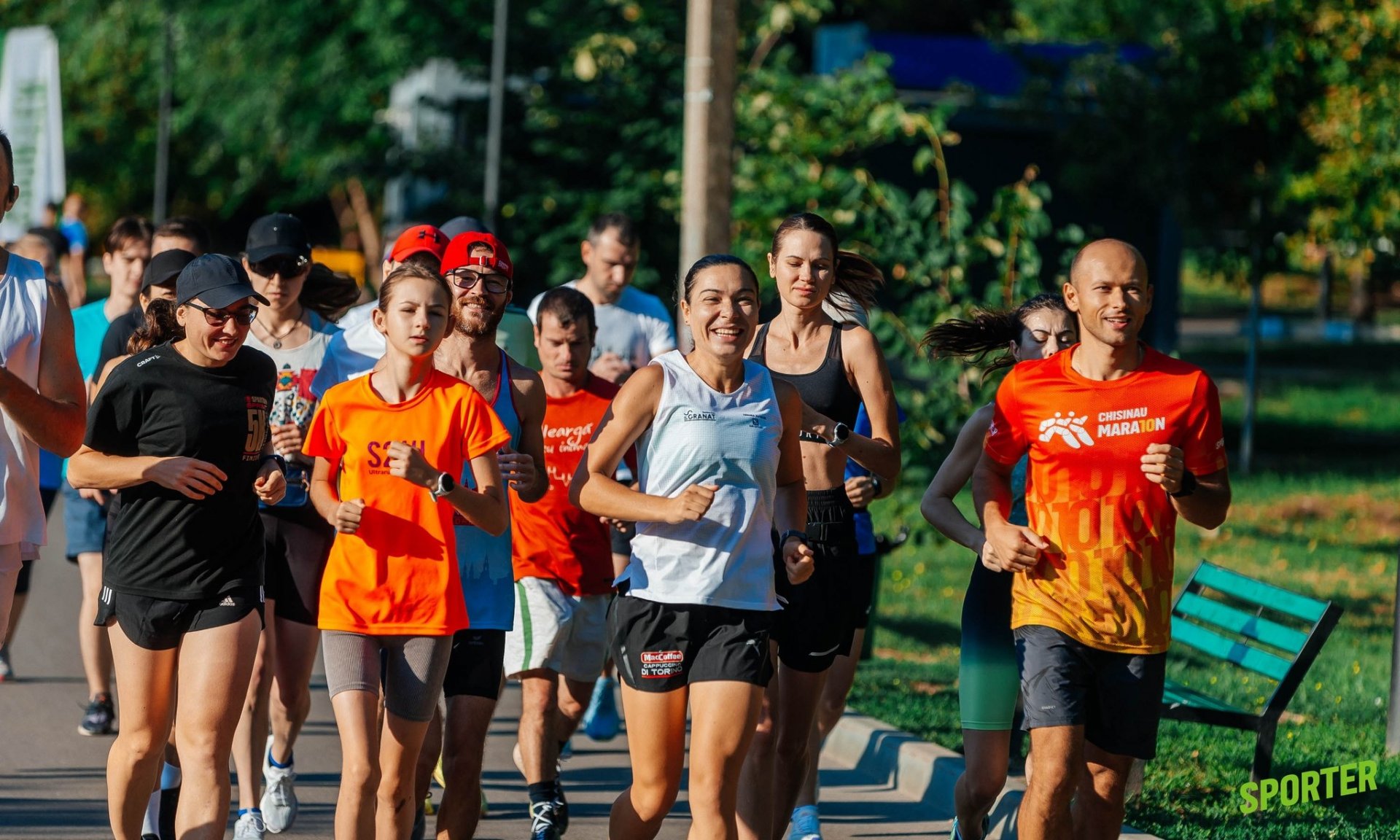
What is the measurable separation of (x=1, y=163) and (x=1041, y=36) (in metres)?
52.9

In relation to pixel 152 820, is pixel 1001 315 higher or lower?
higher

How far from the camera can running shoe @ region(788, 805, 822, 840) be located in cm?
660

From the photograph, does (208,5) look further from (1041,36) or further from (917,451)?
(1041,36)

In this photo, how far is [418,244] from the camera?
6574 millimetres

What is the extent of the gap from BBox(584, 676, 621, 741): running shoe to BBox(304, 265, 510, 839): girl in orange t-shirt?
3.44 m

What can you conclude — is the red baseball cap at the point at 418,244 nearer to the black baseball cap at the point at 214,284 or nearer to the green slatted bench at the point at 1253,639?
the black baseball cap at the point at 214,284

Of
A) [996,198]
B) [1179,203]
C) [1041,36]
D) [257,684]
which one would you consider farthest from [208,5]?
[1041,36]

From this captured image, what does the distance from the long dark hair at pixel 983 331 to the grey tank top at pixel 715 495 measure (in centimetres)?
129

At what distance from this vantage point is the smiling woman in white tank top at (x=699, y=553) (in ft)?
16.5

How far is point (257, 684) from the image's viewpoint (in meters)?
6.50

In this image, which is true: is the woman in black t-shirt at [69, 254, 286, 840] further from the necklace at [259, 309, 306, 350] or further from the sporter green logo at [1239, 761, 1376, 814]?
the sporter green logo at [1239, 761, 1376, 814]

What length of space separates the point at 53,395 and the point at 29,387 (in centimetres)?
20

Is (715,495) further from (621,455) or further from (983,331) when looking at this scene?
(983,331)

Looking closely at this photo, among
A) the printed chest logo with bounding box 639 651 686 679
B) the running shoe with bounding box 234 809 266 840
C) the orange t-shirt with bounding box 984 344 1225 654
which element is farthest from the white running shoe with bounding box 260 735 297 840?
the orange t-shirt with bounding box 984 344 1225 654
